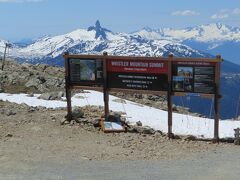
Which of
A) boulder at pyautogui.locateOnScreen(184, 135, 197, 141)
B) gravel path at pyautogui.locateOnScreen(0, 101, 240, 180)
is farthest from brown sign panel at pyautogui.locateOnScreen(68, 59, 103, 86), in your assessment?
boulder at pyautogui.locateOnScreen(184, 135, 197, 141)

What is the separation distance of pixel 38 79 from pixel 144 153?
1901 centimetres

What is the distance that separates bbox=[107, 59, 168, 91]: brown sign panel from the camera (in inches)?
746

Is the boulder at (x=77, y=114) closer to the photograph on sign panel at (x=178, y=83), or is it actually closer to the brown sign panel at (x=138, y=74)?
the brown sign panel at (x=138, y=74)

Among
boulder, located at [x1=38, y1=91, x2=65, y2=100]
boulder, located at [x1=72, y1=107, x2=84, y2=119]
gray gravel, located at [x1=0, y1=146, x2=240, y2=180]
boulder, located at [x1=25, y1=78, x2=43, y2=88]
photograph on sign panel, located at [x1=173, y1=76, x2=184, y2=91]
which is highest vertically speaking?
photograph on sign panel, located at [x1=173, y1=76, x2=184, y2=91]

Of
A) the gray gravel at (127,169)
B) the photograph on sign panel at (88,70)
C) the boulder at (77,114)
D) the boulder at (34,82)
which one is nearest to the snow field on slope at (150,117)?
the boulder at (77,114)

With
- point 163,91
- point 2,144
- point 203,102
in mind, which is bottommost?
point 203,102

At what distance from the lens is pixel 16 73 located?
37.0 metres

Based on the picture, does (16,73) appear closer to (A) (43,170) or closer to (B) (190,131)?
(B) (190,131)

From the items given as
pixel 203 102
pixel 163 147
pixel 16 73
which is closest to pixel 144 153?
pixel 163 147

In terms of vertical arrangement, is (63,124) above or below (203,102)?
above

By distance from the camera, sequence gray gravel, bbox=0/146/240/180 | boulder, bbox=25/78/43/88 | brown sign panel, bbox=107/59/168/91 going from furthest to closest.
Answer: boulder, bbox=25/78/43/88, brown sign panel, bbox=107/59/168/91, gray gravel, bbox=0/146/240/180

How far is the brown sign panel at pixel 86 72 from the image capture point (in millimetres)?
20172

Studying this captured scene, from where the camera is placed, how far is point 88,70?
20.4m

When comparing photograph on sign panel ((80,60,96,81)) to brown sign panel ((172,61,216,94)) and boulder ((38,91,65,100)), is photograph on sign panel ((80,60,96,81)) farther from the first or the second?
boulder ((38,91,65,100))
